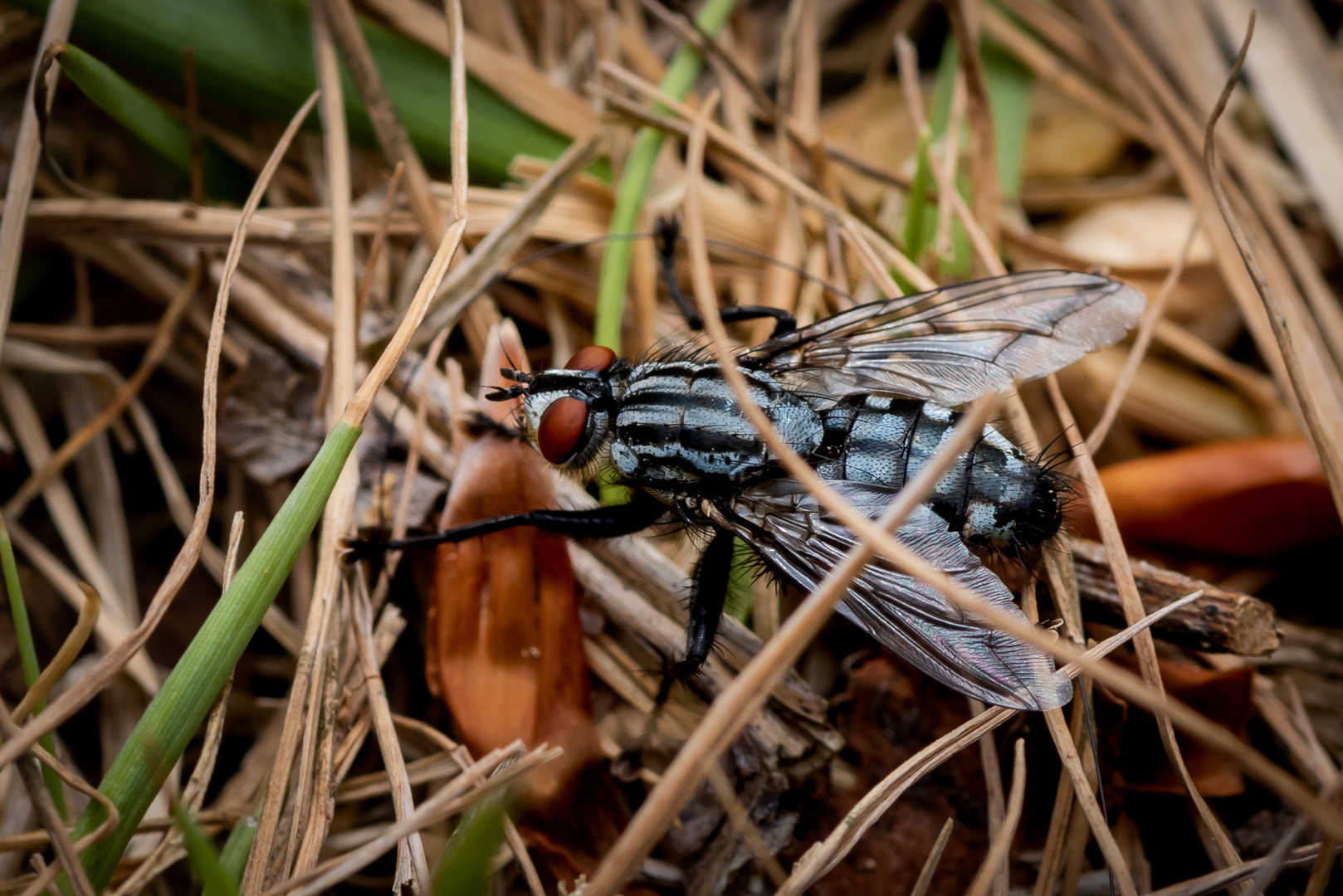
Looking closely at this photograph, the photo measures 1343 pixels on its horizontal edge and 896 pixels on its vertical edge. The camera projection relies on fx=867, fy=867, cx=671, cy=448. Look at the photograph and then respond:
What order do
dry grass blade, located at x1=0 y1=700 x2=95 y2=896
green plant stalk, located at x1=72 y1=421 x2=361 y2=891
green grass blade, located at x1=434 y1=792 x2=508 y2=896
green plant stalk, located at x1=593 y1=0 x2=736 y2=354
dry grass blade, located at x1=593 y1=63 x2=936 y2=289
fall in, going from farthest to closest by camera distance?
dry grass blade, located at x1=593 y1=63 x2=936 y2=289
green plant stalk, located at x1=593 y1=0 x2=736 y2=354
green plant stalk, located at x1=72 y1=421 x2=361 y2=891
dry grass blade, located at x1=0 y1=700 x2=95 y2=896
green grass blade, located at x1=434 y1=792 x2=508 y2=896

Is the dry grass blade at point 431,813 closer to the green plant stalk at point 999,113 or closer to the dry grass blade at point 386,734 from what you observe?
the dry grass blade at point 386,734

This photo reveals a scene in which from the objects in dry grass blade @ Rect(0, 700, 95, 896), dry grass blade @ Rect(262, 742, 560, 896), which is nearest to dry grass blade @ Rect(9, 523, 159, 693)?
dry grass blade @ Rect(0, 700, 95, 896)

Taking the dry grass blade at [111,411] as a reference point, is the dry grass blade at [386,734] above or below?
below

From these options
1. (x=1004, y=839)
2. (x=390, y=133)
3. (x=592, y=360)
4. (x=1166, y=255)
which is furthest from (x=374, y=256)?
(x=1166, y=255)

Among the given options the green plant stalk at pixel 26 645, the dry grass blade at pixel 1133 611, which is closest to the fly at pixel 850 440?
the dry grass blade at pixel 1133 611

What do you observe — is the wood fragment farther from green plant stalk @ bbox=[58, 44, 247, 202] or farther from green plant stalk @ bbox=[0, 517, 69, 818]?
green plant stalk @ bbox=[58, 44, 247, 202]

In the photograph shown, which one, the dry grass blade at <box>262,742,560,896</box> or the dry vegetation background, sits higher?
the dry vegetation background

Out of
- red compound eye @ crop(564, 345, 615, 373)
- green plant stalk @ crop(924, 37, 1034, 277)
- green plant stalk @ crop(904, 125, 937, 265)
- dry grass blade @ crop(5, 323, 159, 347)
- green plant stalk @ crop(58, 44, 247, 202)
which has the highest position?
green plant stalk @ crop(924, 37, 1034, 277)
